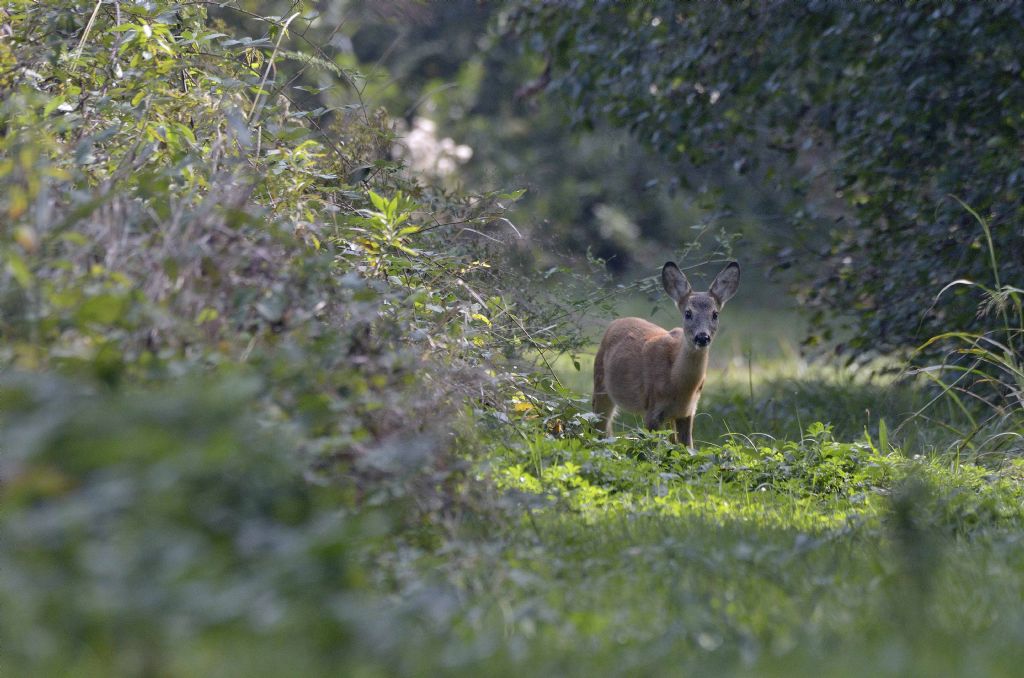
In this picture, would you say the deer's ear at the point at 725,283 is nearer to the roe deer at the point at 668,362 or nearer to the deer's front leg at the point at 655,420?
the roe deer at the point at 668,362

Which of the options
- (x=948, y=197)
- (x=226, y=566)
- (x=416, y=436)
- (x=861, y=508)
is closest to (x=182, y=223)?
(x=416, y=436)

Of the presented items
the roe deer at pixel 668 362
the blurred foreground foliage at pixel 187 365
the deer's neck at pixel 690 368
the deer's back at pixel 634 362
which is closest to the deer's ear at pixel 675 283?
the roe deer at pixel 668 362

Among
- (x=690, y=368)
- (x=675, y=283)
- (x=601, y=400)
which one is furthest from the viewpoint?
(x=601, y=400)

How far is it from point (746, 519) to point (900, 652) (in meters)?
2.21

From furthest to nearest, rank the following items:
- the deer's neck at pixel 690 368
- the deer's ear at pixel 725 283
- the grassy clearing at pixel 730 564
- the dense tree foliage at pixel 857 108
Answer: the dense tree foliage at pixel 857 108
the deer's ear at pixel 725 283
the deer's neck at pixel 690 368
the grassy clearing at pixel 730 564

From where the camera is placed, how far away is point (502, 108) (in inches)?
1116

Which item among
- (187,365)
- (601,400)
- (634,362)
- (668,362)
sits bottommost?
(601,400)

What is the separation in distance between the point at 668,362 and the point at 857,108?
2513 mm

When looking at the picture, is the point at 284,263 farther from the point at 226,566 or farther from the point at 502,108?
the point at 502,108

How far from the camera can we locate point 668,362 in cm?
820

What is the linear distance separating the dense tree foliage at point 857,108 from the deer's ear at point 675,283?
Answer: 4.81 feet

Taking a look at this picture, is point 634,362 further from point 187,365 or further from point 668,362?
point 187,365

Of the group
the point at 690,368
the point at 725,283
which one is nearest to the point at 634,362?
the point at 690,368

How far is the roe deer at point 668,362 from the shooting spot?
25.9 ft
